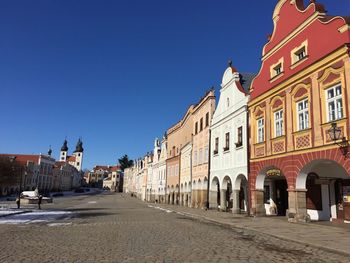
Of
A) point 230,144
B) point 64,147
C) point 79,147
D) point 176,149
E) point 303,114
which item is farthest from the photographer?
point 79,147

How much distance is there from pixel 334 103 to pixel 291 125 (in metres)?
3.48

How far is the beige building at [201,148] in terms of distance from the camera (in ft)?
120

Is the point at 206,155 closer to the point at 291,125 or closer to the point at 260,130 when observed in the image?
the point at 260,130

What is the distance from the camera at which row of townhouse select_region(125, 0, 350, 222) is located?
16.8m

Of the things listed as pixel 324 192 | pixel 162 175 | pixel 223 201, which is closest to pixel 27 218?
pixel 223 201

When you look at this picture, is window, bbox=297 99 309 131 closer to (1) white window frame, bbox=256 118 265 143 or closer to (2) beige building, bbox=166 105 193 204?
(1) white window frame, bbox=256 118 265 143

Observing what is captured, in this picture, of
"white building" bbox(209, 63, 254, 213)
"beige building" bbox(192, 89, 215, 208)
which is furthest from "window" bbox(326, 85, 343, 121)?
"beige building" bbox(192, 89, 215, 208)

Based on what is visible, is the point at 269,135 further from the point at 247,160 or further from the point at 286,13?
the point at 286,13

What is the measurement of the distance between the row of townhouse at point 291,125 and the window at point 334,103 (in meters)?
0.05

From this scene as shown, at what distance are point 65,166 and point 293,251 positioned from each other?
158 meters

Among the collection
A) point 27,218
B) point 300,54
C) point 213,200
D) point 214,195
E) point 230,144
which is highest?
point 300,54

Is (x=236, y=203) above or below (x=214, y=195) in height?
below

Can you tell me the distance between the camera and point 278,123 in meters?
21.9

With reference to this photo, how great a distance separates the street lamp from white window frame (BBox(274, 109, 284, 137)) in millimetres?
5270
